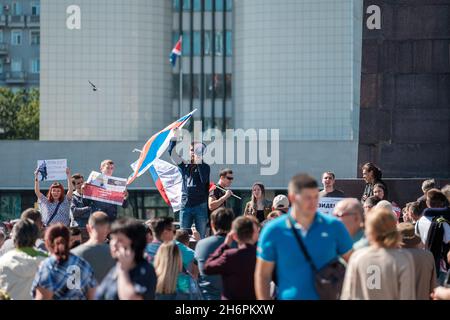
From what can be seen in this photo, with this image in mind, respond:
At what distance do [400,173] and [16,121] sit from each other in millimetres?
70053

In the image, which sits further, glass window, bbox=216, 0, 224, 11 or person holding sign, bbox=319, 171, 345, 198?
glass window, bbox=216, 0, 224, 11

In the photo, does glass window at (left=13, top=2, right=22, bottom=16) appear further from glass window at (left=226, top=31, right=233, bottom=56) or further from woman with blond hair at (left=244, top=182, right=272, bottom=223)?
woman with blond hair at (left=244, top=182, right=272, bottom=223)

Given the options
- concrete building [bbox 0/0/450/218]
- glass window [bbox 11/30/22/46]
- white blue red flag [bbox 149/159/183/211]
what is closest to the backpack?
white blue red flag [bbox 149/159/183/211]

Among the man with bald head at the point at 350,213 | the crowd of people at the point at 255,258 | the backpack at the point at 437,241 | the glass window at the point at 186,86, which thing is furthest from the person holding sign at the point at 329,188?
the glass window at the point at 186,86

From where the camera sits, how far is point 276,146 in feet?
164

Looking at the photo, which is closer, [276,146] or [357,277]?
[357,277]

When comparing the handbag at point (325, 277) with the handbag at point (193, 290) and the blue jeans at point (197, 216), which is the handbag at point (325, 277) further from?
the blue jeans at point (197, 216)

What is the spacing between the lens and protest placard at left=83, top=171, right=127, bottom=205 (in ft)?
55.4

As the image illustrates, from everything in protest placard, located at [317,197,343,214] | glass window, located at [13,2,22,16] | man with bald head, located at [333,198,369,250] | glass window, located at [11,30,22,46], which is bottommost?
protest placard, located at [317,197,343,214]

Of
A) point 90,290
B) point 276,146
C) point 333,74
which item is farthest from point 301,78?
point 90,290

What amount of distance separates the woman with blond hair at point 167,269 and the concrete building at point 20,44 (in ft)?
296

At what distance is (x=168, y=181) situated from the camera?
752 inches

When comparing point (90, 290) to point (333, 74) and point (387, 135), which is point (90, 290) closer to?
point (387, 135)

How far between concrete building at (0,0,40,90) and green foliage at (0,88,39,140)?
8.89 meters
